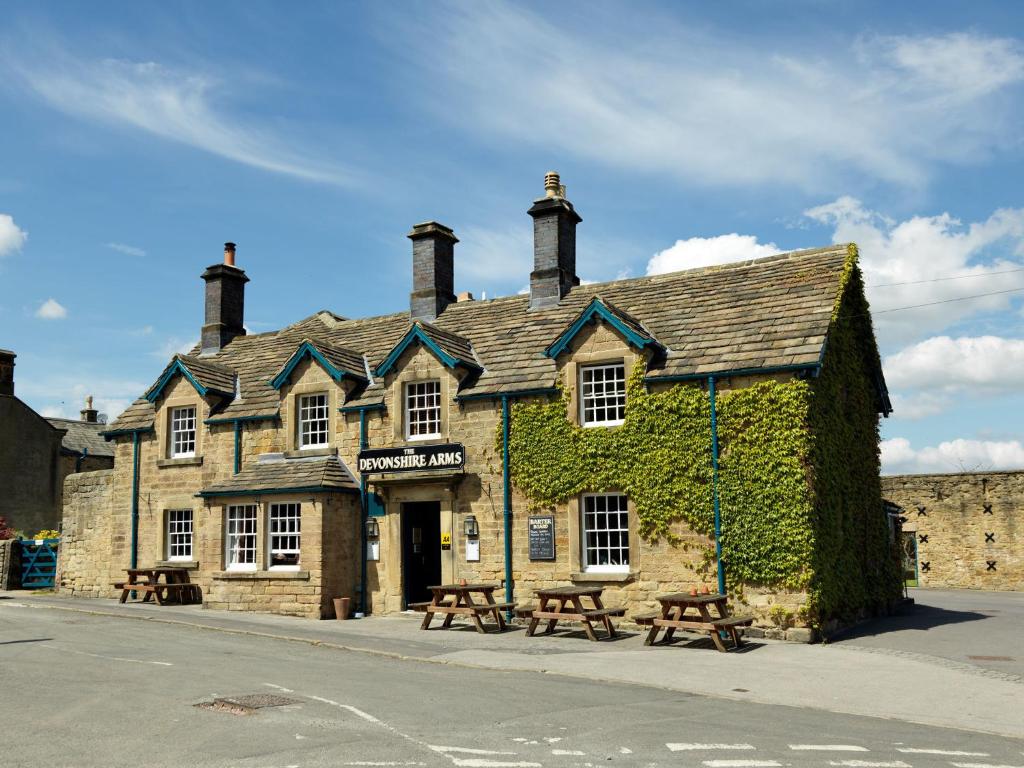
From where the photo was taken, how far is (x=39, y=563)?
92.7 feet

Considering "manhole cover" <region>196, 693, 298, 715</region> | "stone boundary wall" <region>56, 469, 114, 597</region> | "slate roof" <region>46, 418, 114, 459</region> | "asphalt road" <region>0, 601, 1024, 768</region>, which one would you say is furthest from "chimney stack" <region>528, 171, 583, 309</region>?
"slate roof" <region>46, 418, 114, 459</region>

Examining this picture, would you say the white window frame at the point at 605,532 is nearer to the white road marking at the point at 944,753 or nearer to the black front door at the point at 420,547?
the black front door at the point at 420,547

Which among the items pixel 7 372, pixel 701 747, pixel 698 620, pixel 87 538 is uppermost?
pixel 7 372

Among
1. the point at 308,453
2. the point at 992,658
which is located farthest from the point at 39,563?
the point at 992,658

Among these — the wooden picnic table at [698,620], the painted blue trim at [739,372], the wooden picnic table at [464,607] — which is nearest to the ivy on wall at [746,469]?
the painted blue trim at [739,372]

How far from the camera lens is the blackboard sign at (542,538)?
64.6ft

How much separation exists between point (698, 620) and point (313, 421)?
37.8 feet

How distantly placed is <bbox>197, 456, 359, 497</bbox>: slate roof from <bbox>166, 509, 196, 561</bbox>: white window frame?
1809 millimetres

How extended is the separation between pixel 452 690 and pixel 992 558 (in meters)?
27.2

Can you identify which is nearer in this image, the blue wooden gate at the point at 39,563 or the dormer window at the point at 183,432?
the dormer window at the point at 183,432

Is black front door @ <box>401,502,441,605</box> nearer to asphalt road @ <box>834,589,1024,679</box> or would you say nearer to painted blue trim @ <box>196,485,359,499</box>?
painted blue trim @ <box>196,485,359,499</box>

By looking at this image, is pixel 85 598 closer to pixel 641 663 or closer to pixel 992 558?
pixel 641 663

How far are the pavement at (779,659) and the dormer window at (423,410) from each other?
4.21 m

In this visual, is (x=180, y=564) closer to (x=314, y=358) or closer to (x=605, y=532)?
(x=314, y=358)
